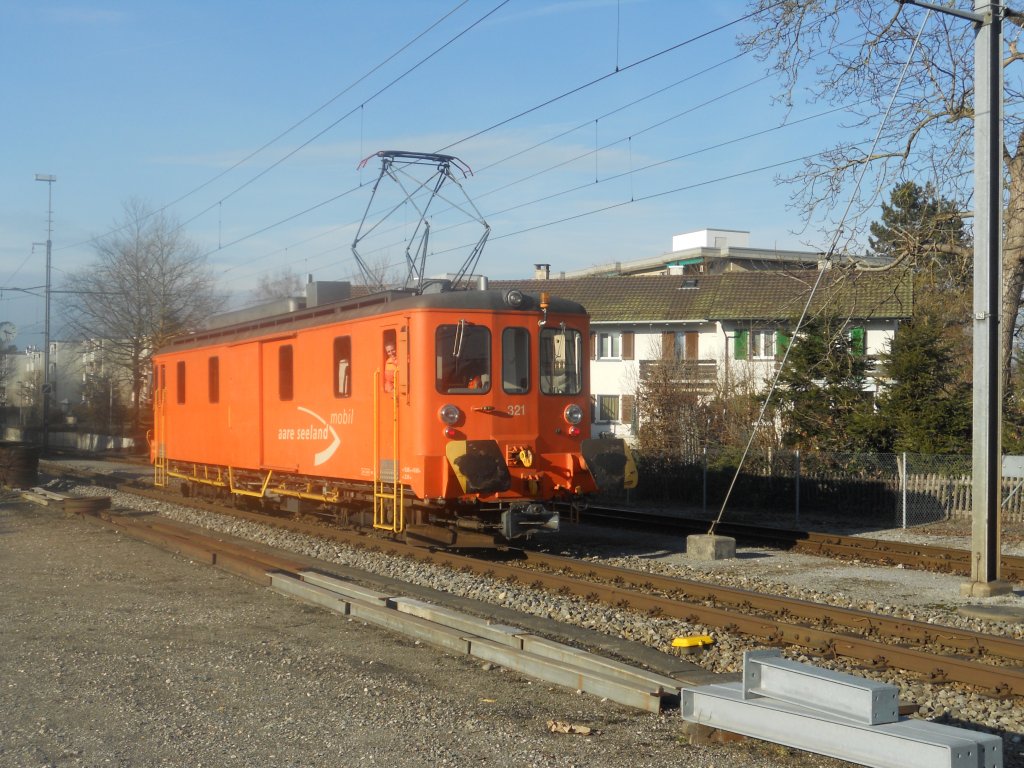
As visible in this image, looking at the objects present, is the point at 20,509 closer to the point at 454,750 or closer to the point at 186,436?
the point at 186,436

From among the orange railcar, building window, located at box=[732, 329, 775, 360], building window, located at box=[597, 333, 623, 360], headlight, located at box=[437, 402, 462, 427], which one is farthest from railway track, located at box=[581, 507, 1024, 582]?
building window, located at box=[597, 333, 623, 360]

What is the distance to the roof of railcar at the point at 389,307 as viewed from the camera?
12.9 m

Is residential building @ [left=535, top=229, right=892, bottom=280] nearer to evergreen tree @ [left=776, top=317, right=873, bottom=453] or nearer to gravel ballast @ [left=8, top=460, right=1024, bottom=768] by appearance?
evergreen tree @ [left=776, top=317, right=873, bottom=453]

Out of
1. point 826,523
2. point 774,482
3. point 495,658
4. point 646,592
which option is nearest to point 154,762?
point 495,658

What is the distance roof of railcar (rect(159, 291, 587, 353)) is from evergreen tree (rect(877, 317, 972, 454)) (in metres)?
10.2

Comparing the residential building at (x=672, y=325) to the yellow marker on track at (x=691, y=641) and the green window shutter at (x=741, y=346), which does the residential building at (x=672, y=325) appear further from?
the yellow marker on track at (x=691, y=641)

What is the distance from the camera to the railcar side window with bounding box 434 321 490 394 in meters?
12.9

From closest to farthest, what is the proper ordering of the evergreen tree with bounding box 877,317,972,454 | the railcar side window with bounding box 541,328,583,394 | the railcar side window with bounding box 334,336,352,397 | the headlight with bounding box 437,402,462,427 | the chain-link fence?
the headlight with bounding box 437,402,462,427 < the railcar side window with bounding box 541,328,583,394 < the railcar side window with bounding box 334,336,352,397 < the chain-link fence < the evergreen tree with bounding box 877,317,972,454

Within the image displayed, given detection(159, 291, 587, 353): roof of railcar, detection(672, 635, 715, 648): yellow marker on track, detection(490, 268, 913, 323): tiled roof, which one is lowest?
detection(672, 635, 715, 648): yellow marker on track

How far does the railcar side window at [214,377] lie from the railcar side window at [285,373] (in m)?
3.22

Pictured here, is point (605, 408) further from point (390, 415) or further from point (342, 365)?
point (390, 415)

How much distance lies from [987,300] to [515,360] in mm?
5325

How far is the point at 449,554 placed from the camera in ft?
44.6

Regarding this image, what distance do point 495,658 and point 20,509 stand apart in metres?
16.5
